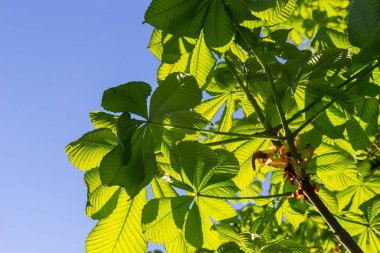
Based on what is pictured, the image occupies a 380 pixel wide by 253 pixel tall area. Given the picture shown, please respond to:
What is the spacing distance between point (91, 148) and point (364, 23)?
0.91 metres

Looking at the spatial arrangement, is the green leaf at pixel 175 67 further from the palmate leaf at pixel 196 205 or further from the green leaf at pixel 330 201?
the green leaf at pixel 330 201

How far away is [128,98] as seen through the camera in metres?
1.23

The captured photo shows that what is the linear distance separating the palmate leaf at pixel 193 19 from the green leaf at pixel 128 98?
0.62ft

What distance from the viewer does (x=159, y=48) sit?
153 cm

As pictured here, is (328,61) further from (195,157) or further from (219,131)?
(195,157)

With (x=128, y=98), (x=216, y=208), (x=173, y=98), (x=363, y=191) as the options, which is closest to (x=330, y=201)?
(x=363, y=191)

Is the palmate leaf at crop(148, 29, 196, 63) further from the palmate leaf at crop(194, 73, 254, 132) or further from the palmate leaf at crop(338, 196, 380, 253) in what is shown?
the palmate leaf at crop(338, 196, 380, 253)

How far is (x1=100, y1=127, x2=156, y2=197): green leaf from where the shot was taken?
1142 millimetres

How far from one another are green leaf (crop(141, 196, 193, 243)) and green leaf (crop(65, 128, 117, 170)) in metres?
0.22

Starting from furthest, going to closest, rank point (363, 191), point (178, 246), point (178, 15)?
point (363, 191)
point (178, 246)
point (178, 15)

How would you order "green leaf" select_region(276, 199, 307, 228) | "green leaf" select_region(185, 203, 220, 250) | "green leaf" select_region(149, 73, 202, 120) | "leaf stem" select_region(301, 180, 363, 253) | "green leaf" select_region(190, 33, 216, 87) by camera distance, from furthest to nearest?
"green leaf" select_region(276, 199, 307, 228)
"green leaf" select_region(190, 33, 216, 87)
"green leaf" select_region(185, 203, 220, 250)
"green leaf" select_region(149, 73, 202, 120)
"leaf stem" select_region(301, 180, 363, 253)

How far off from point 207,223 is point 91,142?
19.2 inches

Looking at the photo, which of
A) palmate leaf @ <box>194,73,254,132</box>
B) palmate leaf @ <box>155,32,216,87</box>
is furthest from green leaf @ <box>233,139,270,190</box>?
palmate leaf @ <box>155,32,216,87</box>

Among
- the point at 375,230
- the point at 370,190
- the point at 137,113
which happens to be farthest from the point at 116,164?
the point at 370,190
